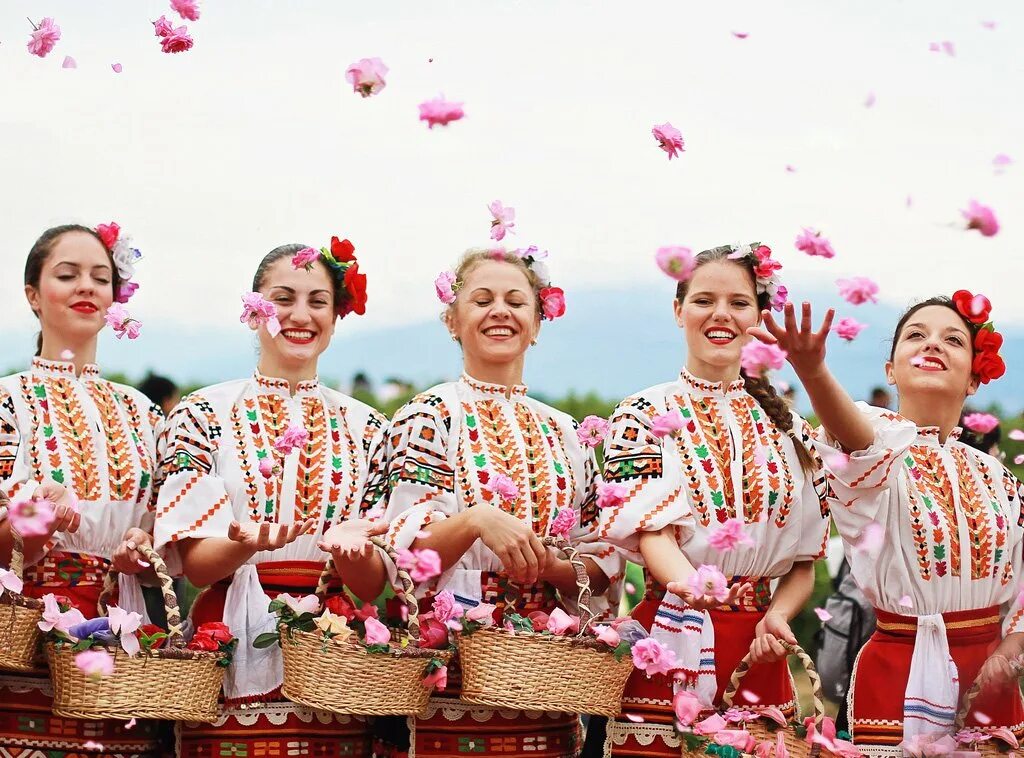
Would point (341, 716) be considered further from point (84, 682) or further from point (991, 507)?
point (991, 507)

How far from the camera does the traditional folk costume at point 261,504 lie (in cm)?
414

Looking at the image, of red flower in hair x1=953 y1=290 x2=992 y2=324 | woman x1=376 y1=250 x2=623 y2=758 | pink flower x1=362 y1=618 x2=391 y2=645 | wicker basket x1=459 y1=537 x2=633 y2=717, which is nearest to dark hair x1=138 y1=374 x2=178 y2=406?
woman x1=376 y1=250 x2=623 y2=758

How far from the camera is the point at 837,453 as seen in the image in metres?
3.91

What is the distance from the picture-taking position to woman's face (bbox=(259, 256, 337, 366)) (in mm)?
4547

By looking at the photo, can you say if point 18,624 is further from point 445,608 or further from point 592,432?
point 592,432

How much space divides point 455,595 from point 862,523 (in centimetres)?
117

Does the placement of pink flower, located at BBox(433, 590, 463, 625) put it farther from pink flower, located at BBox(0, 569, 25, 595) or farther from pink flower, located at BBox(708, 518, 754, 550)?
pink flower, located at BBox(0, 569, 25, 595)

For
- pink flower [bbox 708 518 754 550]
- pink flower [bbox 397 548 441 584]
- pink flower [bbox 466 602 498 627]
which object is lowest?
pink flower [bbox 466 602 498 627]

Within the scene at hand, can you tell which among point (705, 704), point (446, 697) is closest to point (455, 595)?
point (446, 697)

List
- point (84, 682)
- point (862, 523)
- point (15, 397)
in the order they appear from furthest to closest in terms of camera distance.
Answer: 1. point (15, 397)
2. point (862, 523)
3. point (84, 682)

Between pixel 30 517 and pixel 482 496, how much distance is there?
1.25 metres

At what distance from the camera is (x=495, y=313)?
14.5 ft

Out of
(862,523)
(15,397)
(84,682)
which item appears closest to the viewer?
(84,682)

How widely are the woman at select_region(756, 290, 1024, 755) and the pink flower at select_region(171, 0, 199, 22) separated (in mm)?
2316
